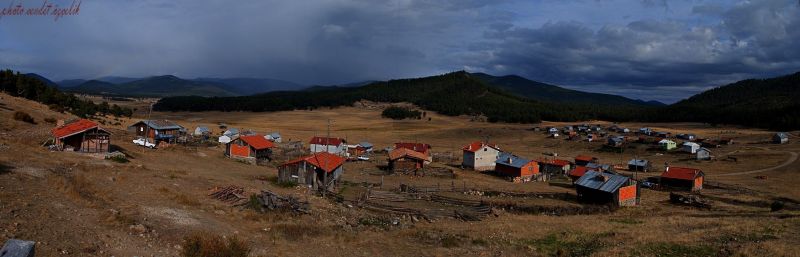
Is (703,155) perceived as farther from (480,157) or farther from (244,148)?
(244,148)

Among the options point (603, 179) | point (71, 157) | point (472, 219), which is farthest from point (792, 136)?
point (71, 157)

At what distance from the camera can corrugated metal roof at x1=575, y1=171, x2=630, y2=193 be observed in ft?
138

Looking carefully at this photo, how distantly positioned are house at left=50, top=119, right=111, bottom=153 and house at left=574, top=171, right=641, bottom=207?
124ft

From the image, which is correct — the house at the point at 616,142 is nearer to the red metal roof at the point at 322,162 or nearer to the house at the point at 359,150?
the house at the point at 359,150

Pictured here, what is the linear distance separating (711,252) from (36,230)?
2467 centimetres

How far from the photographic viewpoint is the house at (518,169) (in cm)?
5866

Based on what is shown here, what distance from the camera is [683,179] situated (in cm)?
5328

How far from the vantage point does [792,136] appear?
98.0m

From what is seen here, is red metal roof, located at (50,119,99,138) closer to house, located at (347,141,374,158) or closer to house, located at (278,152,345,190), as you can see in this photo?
house, located at (278,152,345,190)

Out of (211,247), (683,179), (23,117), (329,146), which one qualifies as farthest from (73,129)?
(683,179)

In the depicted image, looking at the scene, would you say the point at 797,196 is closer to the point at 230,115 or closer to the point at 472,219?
the point at 472,219

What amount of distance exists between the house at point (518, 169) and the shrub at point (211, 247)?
1681 inches

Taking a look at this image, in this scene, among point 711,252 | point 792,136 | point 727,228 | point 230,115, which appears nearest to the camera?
point 711,252

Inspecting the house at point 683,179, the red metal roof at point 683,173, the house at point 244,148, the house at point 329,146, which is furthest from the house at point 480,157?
the house at point 244,148
